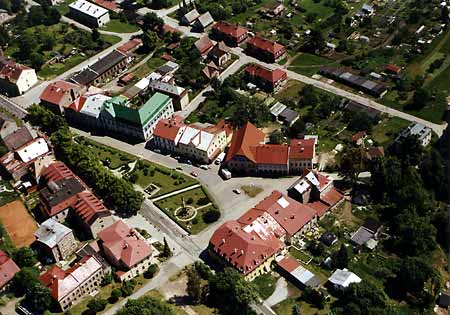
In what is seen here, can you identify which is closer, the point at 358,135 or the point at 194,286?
the point at 194,286

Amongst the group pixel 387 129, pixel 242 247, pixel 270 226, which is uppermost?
pixel 242 247

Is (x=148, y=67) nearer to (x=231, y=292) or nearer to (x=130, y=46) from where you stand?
(x=130, y=46)

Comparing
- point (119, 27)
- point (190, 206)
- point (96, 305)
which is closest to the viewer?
point (96, 305)

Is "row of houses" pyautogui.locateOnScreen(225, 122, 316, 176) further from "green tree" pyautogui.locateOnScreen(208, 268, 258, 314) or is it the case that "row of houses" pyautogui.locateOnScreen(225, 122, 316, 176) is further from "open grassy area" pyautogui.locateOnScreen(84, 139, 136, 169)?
"green tree" pyautogui.locateOnScreen(208, 268, 258, 314)

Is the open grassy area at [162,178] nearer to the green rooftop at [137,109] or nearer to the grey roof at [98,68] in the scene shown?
the green rooftop at [137,109]

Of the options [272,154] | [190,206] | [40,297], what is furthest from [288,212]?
[40,297]

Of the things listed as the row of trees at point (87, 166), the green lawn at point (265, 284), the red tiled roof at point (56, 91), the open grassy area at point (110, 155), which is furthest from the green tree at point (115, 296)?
A: the red tiled roof at point (56, 91)

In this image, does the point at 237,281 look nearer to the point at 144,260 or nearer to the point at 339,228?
the point at 144,260

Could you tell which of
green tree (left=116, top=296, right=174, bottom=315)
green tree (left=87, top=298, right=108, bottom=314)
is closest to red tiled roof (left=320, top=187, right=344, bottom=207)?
green tree (left=116, top=296, right=174, bottom=315)
